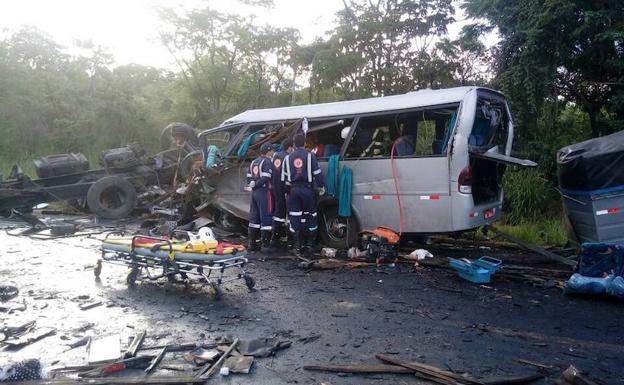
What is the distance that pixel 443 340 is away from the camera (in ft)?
13.6

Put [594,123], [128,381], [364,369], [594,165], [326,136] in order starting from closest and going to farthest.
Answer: [128,381] < [364,369] < [594,165] < [326,136] < [594,123]

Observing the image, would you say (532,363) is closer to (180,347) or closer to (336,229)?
(180,347)

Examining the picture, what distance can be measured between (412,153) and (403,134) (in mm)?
556

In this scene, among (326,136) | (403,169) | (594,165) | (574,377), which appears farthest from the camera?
(326,136)

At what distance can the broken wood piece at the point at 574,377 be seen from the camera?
10.4 feet

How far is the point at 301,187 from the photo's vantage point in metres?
7.41

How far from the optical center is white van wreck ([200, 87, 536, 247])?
6445mm

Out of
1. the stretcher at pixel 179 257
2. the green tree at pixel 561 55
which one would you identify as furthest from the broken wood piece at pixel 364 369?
the green tree at pixel 561 55

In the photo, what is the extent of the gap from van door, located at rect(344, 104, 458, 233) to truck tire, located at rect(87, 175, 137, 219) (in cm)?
652

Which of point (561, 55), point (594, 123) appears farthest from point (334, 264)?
point (594, 123)

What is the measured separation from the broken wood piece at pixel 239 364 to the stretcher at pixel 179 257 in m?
1.60

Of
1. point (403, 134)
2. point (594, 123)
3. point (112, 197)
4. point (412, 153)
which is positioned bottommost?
point (112, 197)

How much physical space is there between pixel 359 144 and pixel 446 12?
11.0 meters

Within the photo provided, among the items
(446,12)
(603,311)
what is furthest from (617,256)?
(446,12)
